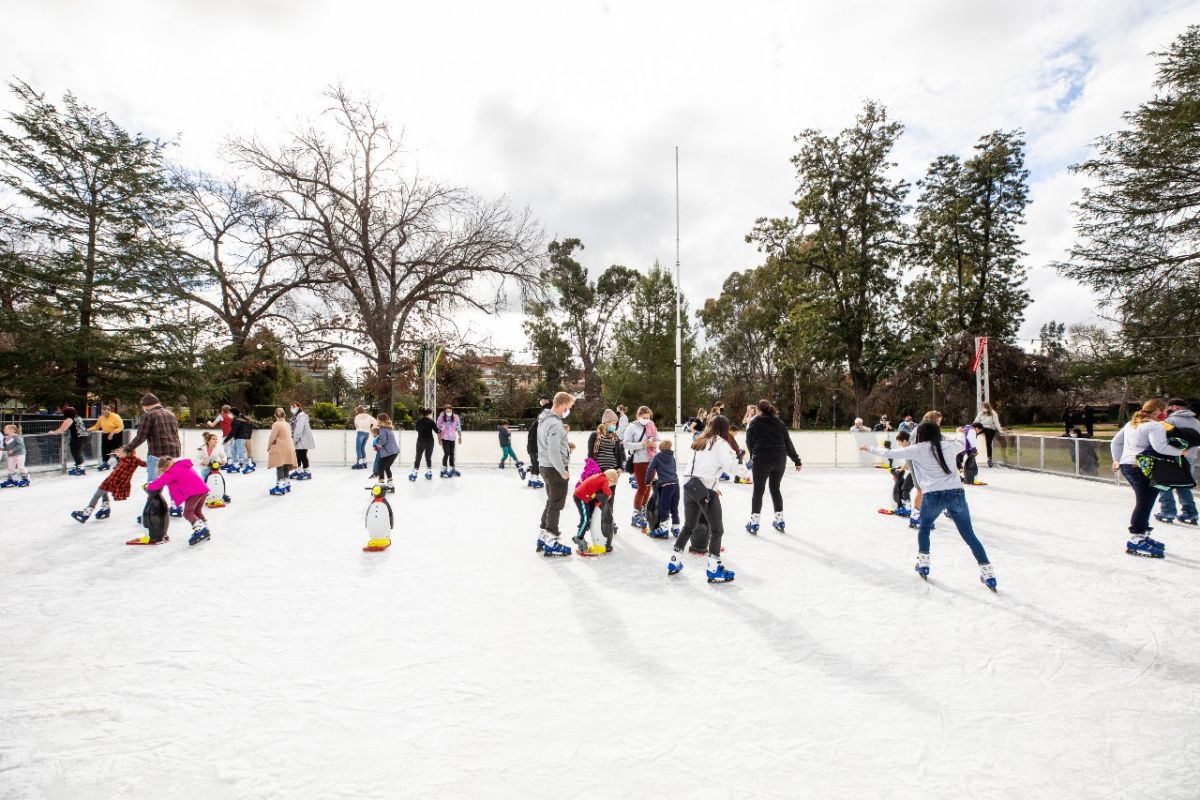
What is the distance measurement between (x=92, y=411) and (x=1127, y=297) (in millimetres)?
37799

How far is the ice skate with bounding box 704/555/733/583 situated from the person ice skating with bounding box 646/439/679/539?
6.22 ft

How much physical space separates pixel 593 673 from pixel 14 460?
15381 mm

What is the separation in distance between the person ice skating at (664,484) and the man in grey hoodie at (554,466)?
1.30m

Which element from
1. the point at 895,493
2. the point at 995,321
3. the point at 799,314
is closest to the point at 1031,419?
the point at 995,321

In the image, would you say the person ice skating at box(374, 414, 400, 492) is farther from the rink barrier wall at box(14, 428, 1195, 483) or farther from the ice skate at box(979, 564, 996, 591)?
the ice skate at box(979, 564, 996, 591)

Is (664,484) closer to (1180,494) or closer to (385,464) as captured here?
(385,464)

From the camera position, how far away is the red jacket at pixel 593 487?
269 inches

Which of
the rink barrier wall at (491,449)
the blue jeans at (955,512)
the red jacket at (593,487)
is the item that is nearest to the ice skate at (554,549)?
the red jacket at (593,487)

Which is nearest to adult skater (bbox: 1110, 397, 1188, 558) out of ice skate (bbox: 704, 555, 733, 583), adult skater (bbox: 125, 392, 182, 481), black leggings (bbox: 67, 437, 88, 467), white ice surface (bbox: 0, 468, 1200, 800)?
white ice surface (bbox: 0, 468, 1200, 800)

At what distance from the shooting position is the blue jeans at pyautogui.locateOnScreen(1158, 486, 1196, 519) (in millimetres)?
8156

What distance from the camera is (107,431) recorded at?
1526 centimetres

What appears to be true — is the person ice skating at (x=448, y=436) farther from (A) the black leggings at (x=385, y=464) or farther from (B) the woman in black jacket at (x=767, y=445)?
(B) the woman in black jacket at (x=767, y=445)

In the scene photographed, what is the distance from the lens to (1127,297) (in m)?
22.0

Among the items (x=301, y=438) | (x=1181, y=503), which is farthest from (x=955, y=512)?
(x=301, y=438)
